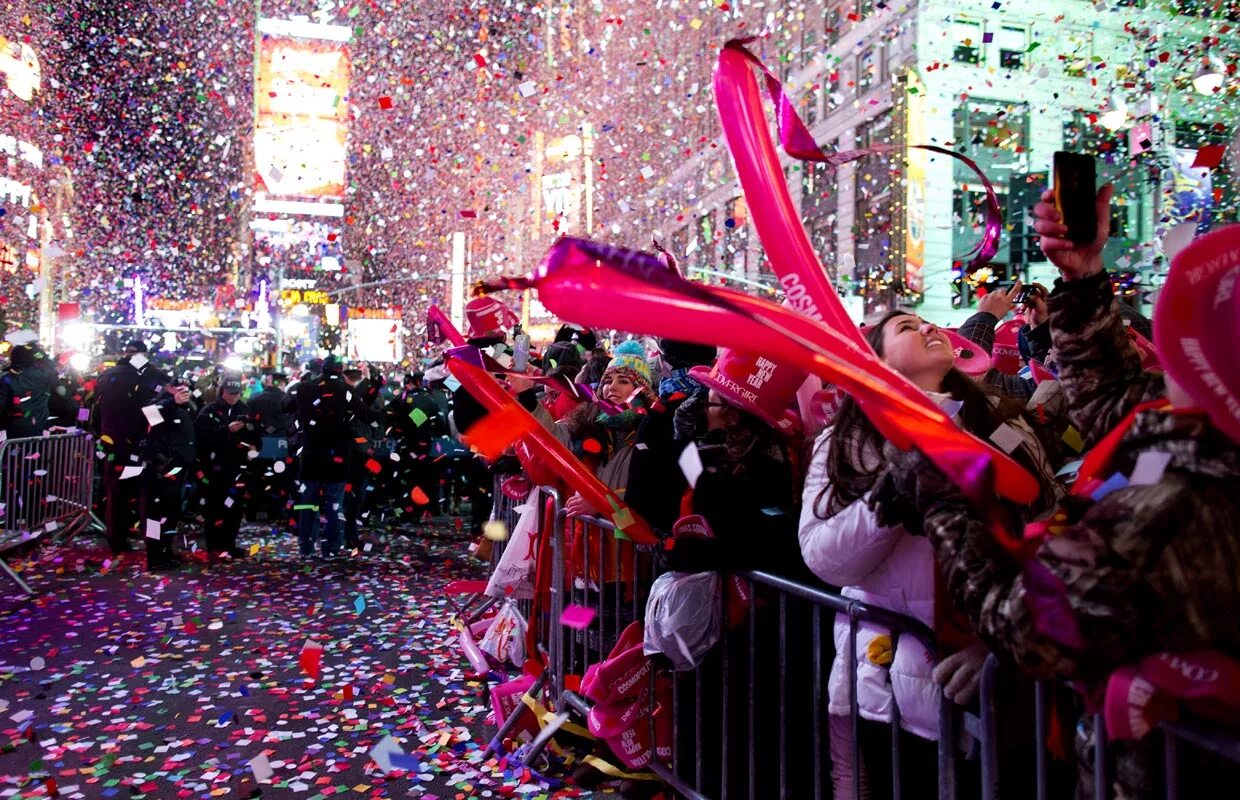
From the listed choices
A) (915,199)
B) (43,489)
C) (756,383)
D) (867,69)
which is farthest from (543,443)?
(867,69)

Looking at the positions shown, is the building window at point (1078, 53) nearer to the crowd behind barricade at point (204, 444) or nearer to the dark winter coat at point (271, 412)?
the crowd behind barricade at point (204, 444)

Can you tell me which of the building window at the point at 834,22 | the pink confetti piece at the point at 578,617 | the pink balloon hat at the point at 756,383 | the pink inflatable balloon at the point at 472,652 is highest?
the building window at the point at 834,22

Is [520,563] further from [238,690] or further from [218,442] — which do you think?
[218,442]

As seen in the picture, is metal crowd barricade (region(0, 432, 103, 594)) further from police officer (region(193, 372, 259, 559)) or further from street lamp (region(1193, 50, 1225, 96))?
street lamp (region(1193, 50, 1225, 96))

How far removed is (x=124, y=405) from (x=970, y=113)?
29852 millimetres

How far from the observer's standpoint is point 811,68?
140 ft

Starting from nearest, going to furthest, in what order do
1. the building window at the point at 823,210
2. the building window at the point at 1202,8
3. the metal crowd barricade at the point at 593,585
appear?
the metal crowd barricade at the point at 593,585, the building window at the point at 1202,8, the building window at the point at 823,210

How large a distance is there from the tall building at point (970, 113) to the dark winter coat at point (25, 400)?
1719 centimetres

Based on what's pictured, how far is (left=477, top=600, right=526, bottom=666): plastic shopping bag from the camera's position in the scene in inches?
245

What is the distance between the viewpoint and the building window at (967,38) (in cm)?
3111

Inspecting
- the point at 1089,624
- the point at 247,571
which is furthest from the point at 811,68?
the point at 1089,624

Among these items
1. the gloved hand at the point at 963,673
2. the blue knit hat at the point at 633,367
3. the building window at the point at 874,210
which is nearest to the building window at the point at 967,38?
the building window at the point at 874,210

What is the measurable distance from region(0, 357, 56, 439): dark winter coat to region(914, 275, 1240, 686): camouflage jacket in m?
11.5

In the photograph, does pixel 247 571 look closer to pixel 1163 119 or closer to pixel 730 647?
pixel 730 647
